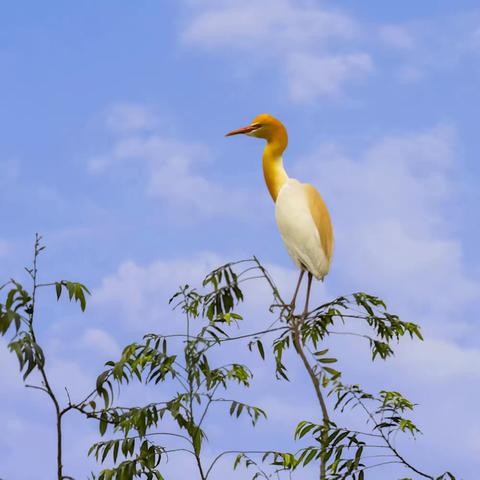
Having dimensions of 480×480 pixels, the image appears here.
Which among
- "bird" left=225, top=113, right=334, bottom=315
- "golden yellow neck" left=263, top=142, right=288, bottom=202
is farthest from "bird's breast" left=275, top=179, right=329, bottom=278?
"golden yellow neck" left=263, top=142, right=288, bottom=202

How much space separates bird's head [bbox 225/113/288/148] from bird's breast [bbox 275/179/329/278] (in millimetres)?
345

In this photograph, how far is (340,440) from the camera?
179 inches

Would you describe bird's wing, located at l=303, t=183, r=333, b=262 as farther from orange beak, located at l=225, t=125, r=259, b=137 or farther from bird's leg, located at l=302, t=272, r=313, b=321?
orange beak, located at l=225, t=125, r=259, b=137

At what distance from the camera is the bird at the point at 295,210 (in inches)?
213

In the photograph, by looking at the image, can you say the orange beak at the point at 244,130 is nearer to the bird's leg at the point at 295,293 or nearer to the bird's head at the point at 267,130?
the bird's head at the point at 267,130

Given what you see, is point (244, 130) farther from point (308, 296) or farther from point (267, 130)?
point (308, 296)

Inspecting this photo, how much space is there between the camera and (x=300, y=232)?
5.41 metres

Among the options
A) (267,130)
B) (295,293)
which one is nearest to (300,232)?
(295,293)

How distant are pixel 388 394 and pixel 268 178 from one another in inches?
65.0

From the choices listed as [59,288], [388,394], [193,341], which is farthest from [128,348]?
[388,394]

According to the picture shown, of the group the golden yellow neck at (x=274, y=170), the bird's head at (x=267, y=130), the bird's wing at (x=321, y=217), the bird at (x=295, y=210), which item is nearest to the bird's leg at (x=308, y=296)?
the bird at (x=295, y=210)

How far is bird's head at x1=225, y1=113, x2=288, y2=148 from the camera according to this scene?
18.2 feet

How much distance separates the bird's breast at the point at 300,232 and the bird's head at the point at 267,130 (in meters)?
0.34

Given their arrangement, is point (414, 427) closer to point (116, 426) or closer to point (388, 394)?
point (388, 394)
